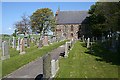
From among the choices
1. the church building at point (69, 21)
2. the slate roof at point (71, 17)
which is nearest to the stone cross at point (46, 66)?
Result: the church building at point (69, 21)

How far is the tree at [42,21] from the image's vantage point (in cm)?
9094

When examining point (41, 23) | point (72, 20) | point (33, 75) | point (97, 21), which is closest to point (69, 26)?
point (72, 20)

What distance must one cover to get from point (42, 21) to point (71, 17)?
14.2 metres

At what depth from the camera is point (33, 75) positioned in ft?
39.1

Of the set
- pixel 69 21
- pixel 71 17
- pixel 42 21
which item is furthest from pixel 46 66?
pixel 71 17

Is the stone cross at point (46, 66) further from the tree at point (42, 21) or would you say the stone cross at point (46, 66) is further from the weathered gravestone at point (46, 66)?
the tree at point (42, 21)

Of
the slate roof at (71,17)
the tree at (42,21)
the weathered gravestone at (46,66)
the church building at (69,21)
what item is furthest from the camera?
the church building at (69,21)

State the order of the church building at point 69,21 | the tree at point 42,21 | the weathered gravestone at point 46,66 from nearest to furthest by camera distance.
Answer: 1. the weathered gravestone at point 46,66
2. the tree at point 42,21
3. the church building at point 69,21

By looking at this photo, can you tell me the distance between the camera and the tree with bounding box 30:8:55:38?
90.9 meters

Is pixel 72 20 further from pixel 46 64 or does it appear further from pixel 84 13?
pixel 46 64

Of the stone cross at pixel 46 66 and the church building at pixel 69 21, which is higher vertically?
the church building at pixel 69 21

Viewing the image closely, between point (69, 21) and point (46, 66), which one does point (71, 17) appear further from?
point (46, 66)

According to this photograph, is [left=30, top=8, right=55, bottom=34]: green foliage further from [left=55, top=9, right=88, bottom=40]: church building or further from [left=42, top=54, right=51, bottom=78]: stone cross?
[left=42, top=54, right=51, bottom=78]: stone cross

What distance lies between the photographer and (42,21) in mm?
91250
